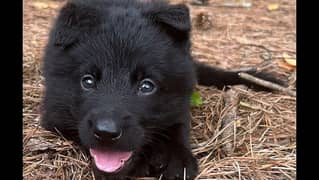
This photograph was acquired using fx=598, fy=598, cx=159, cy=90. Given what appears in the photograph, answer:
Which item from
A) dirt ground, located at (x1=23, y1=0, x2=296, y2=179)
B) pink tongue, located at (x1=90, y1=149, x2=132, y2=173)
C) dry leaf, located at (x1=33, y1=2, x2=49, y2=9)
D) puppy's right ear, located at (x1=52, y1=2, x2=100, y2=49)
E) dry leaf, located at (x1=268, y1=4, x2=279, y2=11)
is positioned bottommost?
dirt ground, located at (x1=23, y1=0, x2=296, y2=179)

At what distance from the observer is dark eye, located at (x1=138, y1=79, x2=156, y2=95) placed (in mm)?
3230

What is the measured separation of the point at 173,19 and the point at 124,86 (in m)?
0.54

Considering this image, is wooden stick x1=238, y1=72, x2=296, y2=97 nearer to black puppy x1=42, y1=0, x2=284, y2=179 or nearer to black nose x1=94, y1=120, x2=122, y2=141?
black puppy x1=42, y1=0, x2=284, y2=179

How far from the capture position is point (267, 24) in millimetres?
6828

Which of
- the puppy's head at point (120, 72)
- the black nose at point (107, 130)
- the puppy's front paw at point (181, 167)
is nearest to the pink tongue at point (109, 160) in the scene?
the puppy's head at point (120, 72)

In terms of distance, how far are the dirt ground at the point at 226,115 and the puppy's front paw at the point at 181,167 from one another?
0.26 ft

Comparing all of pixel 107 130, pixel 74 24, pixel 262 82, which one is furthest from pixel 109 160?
pixel 262 82

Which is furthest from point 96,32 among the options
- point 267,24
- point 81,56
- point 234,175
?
point 267,24

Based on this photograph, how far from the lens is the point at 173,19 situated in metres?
3.42

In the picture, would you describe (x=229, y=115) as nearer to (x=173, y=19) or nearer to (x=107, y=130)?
(x=173, y=19)

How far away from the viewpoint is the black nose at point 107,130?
2.91m

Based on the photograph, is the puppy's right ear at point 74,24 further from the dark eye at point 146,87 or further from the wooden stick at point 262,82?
the wooden stick at point 262,82

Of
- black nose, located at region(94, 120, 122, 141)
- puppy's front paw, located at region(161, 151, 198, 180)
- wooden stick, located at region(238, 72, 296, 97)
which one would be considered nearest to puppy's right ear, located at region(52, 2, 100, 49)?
black nose, located at region(94, 120, 122, 141)
